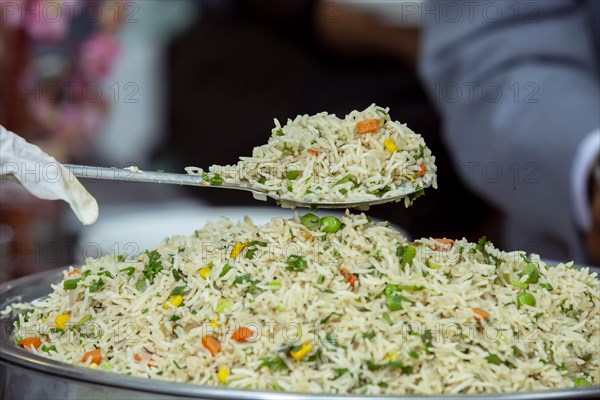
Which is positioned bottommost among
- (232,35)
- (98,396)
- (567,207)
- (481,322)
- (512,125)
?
(98,396)

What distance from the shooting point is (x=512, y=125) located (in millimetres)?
2326

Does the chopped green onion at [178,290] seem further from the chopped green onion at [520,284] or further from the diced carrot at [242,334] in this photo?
the chopped green onion at [520,284]

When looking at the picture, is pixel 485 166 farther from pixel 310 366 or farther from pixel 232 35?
pixel 232 35

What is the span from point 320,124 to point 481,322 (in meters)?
0.42

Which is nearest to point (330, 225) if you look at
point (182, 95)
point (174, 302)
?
point (174, 302)

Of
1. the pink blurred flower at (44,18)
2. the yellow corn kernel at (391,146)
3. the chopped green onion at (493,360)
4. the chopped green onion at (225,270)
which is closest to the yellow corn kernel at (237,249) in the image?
the chopped green onion at (225,270)

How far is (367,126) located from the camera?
1.30 meters

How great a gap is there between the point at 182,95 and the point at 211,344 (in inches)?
153

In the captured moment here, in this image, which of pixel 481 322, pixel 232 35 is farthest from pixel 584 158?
pixel 232 35

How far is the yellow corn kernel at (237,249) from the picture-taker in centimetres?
120

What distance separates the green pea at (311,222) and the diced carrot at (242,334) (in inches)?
8.4

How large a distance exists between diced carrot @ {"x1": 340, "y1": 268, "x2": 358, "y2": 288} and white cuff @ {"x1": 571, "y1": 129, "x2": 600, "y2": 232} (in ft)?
4.01

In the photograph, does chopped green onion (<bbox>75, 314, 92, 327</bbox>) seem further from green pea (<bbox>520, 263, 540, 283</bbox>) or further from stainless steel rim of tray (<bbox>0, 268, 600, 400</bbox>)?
green pea (<bbox>520, 263, 540, 283</bbox>)

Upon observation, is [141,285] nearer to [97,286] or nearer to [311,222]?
[97,286]
